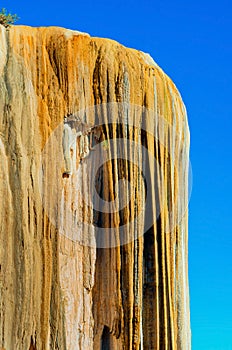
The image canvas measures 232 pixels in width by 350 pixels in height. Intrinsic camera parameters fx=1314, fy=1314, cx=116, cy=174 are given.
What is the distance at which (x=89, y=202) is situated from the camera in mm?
23984

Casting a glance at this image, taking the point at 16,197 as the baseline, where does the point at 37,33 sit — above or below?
above

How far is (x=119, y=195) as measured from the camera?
79.5ft

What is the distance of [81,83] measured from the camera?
79.0ft

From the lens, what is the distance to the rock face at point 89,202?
22719 mm

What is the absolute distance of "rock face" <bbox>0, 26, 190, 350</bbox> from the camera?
22.7 meters

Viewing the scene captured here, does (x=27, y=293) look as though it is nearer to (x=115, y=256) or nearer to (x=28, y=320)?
(x=28, y=320)

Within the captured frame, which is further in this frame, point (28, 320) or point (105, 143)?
point (105, 143)

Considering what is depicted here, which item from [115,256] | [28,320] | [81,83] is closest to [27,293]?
[28,320]

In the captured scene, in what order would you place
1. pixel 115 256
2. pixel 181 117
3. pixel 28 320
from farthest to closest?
pixel 181 117
pixel 115 256
pixel 28 320

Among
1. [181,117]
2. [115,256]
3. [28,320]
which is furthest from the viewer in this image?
[181,117]

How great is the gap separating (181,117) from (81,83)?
280 cm

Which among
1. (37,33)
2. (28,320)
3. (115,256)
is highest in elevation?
(37,33)

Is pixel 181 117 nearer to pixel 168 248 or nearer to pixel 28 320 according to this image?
pixel 168 248

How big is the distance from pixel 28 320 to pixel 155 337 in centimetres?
295
